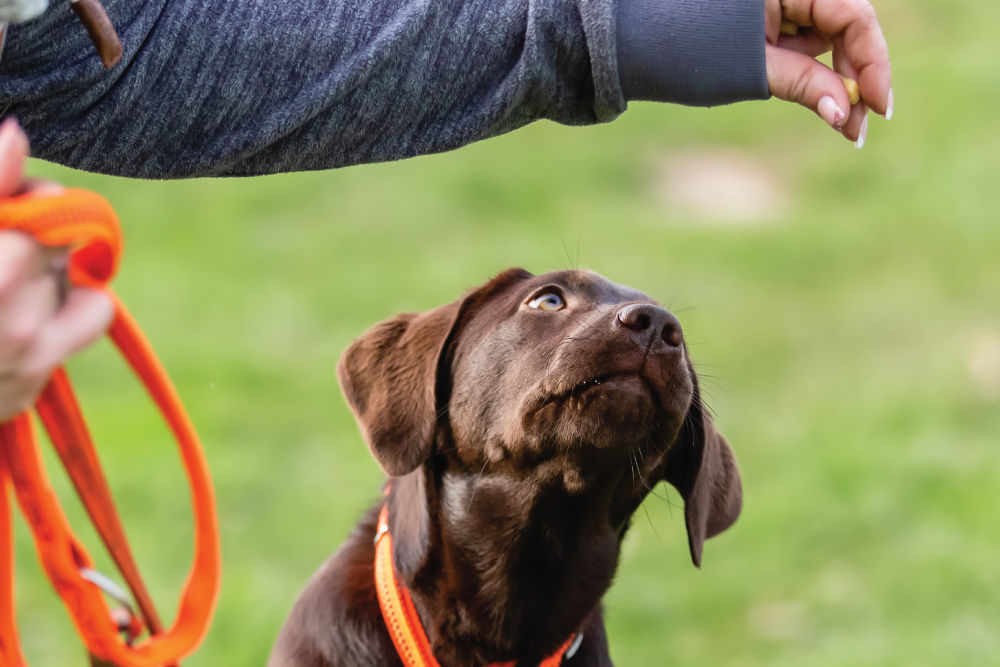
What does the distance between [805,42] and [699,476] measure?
1.01m

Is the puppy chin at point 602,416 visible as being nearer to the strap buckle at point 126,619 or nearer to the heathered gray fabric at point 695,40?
the heathered gray fabric at point 695,40

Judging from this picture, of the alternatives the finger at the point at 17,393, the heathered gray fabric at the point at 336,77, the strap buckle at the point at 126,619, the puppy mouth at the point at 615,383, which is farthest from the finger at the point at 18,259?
the puppy mouth at the point at 615,383

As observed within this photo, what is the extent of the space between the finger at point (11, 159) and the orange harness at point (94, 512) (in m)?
0.12

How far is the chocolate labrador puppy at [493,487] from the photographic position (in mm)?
2939

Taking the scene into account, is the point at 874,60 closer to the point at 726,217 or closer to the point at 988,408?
the point at 988,408

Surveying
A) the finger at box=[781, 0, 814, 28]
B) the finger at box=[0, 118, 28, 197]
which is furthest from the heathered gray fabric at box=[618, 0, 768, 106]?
the finger at box=[0, 118, 28, 197]

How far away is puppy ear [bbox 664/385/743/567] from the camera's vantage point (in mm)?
3117

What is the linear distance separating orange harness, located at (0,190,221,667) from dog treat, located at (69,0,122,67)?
308 mm

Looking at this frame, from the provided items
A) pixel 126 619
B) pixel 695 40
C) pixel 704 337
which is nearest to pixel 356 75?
pixel 695 40

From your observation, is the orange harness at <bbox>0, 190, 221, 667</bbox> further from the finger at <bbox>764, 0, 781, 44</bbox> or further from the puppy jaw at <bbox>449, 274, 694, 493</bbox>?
the finger at <bbox>764, 0, 781, 44</bbox>

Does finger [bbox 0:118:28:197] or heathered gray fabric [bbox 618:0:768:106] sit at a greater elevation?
finger [bbox 0:118:28:197]

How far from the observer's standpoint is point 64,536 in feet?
7.23

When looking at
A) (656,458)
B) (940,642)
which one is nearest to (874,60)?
(656,458)

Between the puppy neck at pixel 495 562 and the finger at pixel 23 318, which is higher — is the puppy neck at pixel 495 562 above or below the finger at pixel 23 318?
below
